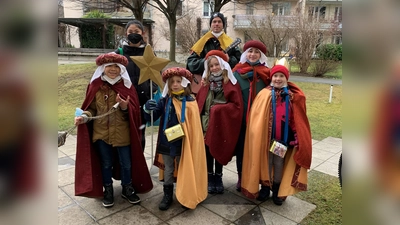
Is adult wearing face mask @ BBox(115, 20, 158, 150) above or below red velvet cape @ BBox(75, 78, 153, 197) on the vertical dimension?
above

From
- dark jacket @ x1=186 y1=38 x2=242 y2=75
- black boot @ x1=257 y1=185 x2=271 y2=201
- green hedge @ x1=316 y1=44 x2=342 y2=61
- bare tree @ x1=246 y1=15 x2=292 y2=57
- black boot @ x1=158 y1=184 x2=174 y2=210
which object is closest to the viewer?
black boot @ x1=158 y1=184 x2=174 y2=210

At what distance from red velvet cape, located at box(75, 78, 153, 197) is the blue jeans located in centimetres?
5

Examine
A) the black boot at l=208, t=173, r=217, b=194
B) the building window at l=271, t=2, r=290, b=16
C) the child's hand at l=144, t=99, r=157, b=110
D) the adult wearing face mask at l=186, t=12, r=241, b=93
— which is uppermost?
the building window at l=271, t=2, r=290, b=16

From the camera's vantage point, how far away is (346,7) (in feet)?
2.79

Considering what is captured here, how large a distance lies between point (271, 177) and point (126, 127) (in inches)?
74.4

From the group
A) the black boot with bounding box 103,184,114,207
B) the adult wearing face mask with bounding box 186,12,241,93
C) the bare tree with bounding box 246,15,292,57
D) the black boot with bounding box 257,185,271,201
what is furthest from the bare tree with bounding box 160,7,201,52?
the black boot with bounding box 103,184,114,207

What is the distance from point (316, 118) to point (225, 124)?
620cm

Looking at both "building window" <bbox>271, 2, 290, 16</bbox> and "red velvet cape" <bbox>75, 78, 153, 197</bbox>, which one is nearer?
"red velvet cape" <bbox>75, 78, 153, 197</bbox>

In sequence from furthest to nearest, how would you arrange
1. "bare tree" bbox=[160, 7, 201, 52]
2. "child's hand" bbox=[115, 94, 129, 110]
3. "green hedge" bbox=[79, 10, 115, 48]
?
"green hedge" bbox=[79, 10, 115, 48]
"bare tree" bbox=[160, 7, 201, 52]
"child's hand" bbox=[115, 94, 129, 110]

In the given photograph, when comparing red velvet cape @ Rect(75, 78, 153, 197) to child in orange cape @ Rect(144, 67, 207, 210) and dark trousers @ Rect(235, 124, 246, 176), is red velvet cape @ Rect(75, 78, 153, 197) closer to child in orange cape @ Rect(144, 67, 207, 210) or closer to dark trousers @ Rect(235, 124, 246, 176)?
child in orange cape @ Rect(144, 67, 207, 210)

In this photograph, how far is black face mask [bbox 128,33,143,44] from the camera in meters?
3.80

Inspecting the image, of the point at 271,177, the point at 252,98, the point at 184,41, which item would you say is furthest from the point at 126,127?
the point at 184,41

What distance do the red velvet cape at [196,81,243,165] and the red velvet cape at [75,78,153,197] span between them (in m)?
0.87

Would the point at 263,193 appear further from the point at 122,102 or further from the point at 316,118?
the point at 316,118
